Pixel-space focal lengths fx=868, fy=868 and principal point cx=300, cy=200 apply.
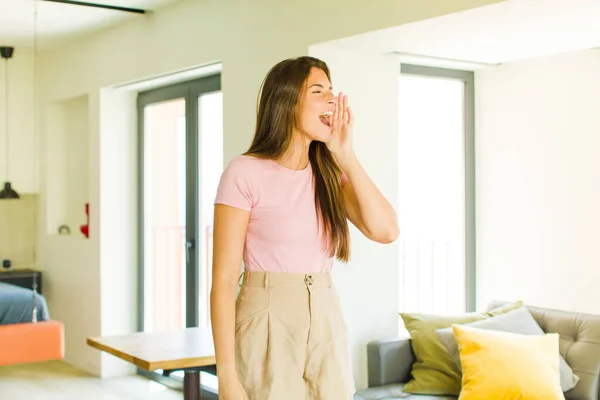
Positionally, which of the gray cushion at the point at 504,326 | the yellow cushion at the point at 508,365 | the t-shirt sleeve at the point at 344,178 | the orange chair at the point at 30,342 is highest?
the t-shirt sleeve at the point at 344,178

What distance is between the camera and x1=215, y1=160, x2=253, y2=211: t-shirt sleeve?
1.78m

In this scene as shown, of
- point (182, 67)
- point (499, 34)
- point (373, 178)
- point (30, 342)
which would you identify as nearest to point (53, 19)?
point (182, 67)

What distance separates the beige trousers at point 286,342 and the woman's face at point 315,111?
30 cm

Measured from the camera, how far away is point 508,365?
338cm

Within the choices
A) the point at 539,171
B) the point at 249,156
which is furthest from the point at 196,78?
the point at 249,156

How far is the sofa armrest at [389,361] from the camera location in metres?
3.77

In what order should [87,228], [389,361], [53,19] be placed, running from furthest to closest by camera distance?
[87,228]
[53,19]
[389,361]

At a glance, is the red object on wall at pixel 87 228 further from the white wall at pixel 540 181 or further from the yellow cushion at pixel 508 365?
the yellow cushion at pixel 508 365

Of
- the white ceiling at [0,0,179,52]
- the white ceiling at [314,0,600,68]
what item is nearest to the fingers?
the white ceiling at [314,0,600,68]

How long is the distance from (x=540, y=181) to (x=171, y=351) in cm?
193

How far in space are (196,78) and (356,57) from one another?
158cm

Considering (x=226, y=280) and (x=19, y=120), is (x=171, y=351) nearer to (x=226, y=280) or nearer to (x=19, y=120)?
(x=226, y=280)

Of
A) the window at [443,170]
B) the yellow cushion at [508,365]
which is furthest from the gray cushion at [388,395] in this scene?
the window at [443,170]

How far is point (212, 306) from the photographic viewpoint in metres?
1.77
